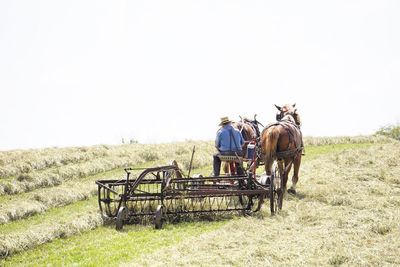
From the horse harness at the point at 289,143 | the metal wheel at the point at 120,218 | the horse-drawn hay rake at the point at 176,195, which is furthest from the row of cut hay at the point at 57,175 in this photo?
the horse harness at the point at 289,143

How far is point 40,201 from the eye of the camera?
48.5 ft

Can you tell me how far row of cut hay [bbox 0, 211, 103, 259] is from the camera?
31.8 feet

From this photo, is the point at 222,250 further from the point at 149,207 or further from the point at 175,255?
the point at 149,207

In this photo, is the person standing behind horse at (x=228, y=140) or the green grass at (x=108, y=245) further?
the person standing behind horse at (x=228, y=140)

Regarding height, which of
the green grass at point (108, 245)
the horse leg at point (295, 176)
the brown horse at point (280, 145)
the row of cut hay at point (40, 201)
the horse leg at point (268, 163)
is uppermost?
the brown horse at point (280, 145)

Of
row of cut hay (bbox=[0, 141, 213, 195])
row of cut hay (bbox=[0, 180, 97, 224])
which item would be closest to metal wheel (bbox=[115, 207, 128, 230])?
row of cut hay (bbox=[0, 180, 97, 224])

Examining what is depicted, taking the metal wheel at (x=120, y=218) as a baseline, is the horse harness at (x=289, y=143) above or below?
above

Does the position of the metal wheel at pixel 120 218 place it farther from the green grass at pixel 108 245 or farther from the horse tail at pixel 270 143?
the horse tail at pixel 270 143

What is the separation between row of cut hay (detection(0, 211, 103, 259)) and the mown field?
0.07 ft

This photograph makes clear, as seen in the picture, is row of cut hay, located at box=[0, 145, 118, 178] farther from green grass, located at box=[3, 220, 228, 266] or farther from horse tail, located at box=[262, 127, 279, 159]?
horse tail, located at box=[262, 127, 279, 159]

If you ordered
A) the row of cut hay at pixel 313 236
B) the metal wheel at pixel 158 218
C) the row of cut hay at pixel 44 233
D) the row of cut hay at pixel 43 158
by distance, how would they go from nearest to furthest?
the row of cut hay at pixel 313 236
the row of cut hay at pixel 44 233
the metal wheel at pixel 158 218
the row of cut hay at pixel 43 158

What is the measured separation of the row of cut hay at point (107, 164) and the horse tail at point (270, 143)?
967 centimetres

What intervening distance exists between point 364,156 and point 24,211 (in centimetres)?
1555

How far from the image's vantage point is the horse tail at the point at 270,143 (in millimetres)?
12812
